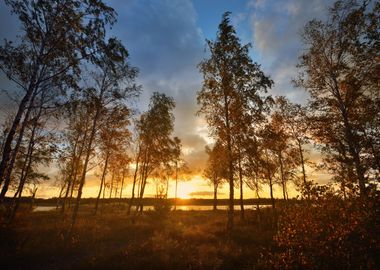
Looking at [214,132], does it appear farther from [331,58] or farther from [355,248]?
[355,248]

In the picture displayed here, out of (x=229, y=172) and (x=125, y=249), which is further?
(x=229, y=172)

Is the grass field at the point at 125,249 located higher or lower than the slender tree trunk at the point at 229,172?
lower

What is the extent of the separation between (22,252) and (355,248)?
47.3ft

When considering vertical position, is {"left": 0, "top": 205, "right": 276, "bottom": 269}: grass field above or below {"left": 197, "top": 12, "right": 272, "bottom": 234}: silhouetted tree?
below

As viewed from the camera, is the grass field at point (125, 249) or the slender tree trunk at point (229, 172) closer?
the grass field at point (125, 249)

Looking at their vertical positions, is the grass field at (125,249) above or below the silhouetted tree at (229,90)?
below

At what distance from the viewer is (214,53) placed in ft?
53.4

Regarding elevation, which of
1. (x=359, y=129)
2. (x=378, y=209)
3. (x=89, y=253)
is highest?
(x=359, y=129)

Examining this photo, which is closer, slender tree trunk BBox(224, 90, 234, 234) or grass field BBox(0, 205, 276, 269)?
grass field BBox(0, 205, 276, 269)

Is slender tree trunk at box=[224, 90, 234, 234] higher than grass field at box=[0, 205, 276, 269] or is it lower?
higher

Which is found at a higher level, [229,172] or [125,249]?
[229,172]

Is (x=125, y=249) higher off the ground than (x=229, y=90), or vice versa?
(x=229, y=90)

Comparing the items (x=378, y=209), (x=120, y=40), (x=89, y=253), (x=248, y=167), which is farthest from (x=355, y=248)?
(x=89, y=253)

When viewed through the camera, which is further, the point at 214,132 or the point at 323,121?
the point at 214,132
